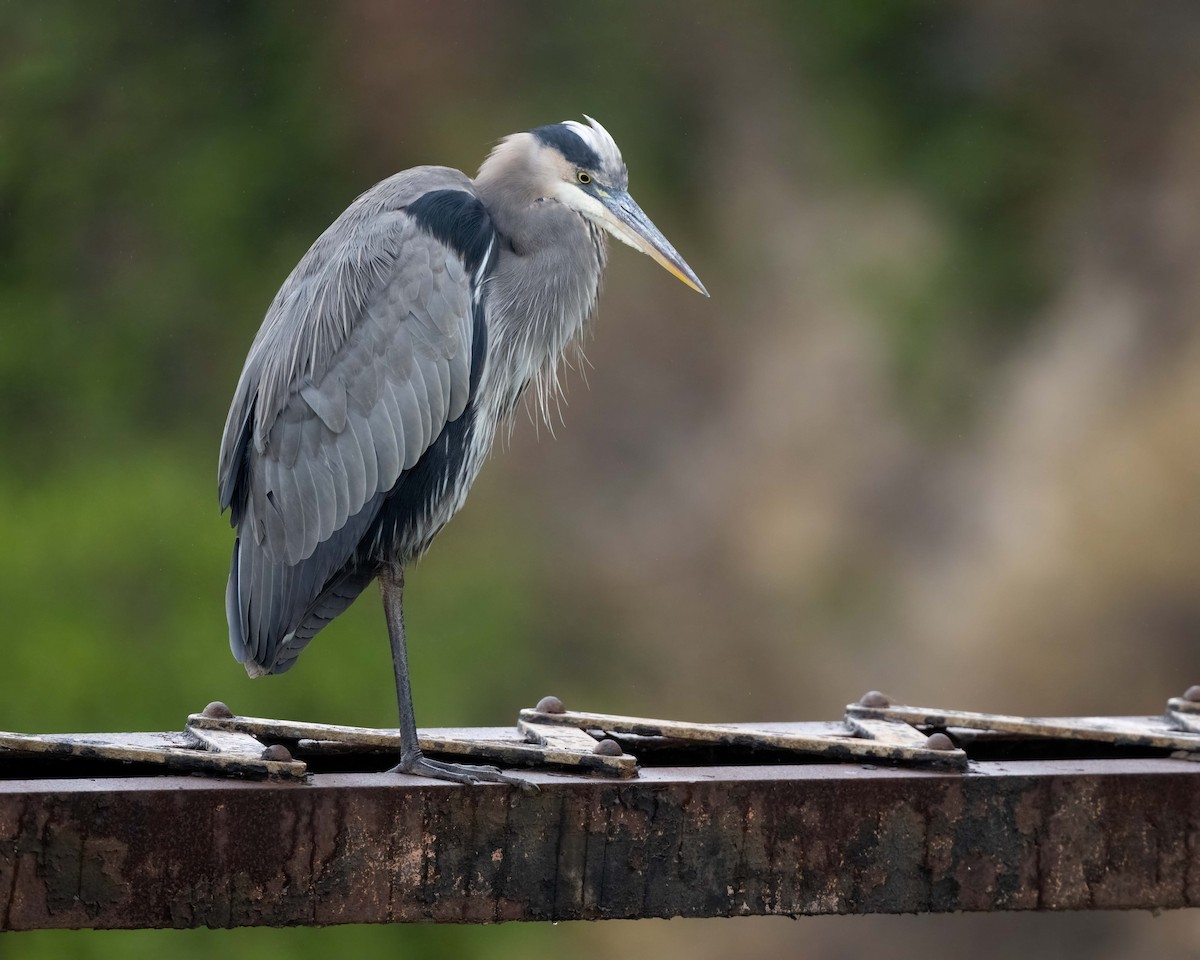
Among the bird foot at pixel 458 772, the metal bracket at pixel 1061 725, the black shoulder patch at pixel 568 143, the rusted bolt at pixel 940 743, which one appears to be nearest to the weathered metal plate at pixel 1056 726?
the metal bracket at pixel 1061 725

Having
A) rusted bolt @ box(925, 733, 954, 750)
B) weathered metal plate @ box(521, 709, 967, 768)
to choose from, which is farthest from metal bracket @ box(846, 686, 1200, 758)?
rusted bolt @ box(925, 733, 954, 750)

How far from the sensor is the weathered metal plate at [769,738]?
251cm

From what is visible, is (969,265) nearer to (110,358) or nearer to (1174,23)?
(1174,23)

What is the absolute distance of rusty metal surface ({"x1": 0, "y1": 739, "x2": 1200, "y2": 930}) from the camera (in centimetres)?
219

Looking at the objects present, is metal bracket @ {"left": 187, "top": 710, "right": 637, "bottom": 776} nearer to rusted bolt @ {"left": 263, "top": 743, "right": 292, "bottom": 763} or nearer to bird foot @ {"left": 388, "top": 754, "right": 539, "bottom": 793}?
bird foot @ {"left": 388, "top": 754, "right": 539, "bottom": 793}

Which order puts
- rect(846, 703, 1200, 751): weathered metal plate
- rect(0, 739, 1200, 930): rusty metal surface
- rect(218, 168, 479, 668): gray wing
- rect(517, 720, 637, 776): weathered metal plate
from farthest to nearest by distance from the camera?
rect(218, 168, 479, 668): gray wing
rect(846, 703, 1200, 751): weathered metal plate
rect(517, 720, 637, 776): weathered metal plate
rect(0, 739, 1200, 930): rusty metal surface

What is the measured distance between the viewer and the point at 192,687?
8.70m

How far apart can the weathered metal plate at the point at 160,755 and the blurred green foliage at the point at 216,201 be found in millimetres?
7124

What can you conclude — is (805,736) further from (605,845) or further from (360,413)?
(360,413)

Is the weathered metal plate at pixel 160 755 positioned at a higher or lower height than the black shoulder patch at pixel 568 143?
lower

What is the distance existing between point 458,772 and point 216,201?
341 inches

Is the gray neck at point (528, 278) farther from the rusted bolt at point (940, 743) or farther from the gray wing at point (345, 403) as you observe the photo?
the rusted bolt at point (940, 743)

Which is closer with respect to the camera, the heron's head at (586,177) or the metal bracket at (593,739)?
the metal bracket at (593,739)

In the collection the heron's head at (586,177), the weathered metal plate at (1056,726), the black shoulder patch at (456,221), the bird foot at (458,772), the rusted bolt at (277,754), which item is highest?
the heron's head at (586,177)
